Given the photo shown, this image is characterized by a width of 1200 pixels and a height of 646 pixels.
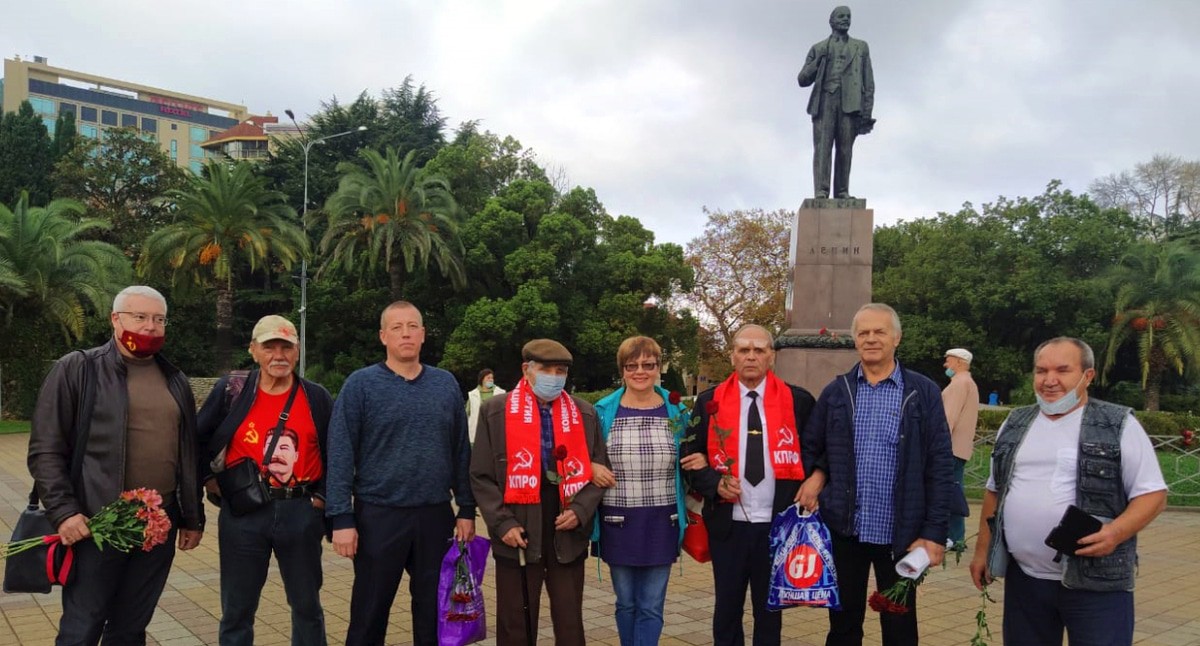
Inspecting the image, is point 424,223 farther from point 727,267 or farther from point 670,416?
point 670,416

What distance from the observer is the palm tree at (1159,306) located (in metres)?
29.5

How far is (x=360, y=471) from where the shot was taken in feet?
13.4

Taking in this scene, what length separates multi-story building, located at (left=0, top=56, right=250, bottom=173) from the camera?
8056 centimetres

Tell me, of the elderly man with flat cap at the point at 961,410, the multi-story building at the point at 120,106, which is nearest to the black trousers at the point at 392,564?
the elderly man with flat cap at the point at 961,410

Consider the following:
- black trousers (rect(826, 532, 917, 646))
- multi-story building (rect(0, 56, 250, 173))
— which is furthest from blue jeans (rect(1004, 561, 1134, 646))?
multi-story building (rect(0, 56, 250, 173))

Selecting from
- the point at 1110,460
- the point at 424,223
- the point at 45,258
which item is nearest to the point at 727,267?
the point at 424,223

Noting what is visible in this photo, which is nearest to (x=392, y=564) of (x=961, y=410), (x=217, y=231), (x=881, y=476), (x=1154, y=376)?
(x=881, y=476)

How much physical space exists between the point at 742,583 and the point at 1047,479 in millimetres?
1431

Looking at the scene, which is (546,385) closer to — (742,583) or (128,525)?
(742,583)

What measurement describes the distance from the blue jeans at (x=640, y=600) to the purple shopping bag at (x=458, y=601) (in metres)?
0.67

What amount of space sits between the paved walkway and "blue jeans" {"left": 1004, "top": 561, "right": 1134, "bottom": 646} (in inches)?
74.1

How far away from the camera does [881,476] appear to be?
3850mm

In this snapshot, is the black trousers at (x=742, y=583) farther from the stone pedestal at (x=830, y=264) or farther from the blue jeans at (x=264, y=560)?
the stone pedestal at (x=830, y=264)

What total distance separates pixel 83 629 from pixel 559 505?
204cm
